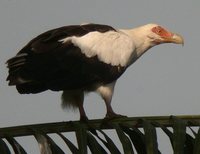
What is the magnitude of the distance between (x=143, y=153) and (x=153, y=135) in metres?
0.22

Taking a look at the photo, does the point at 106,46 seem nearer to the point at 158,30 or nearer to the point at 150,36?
the point at 150,36

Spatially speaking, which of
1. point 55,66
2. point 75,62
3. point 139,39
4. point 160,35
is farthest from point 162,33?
point 55,66

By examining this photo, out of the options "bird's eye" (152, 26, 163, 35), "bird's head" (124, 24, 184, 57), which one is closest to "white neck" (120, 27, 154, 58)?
"bird's head" (124, 24, 184, 57)

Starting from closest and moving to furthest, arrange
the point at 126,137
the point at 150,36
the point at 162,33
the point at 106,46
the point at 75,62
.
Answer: the point at 126,137, the point at 75,62, the point at 106,46, the point at 150,36, the point at 162,33

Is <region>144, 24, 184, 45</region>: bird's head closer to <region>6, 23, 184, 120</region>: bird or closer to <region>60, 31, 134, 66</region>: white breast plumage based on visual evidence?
<region>6, 23, 184, 120</region>: bird

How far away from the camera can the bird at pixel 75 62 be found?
567 cm

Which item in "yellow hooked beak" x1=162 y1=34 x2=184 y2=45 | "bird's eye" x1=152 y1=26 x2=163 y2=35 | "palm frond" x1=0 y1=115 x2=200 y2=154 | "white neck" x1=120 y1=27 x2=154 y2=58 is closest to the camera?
"palm frond" x1=0 y1=115 x2=200 y2=154

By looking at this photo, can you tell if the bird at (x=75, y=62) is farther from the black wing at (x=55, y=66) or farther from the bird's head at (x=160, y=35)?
the bird's head at (x=160, y=35)

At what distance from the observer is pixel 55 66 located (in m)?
5.87

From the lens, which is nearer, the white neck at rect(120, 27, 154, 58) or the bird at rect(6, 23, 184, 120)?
the bird at rect(6, 23, 184, 120)

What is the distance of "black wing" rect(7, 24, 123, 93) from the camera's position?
5.61 meters

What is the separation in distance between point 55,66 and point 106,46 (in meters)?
0.90

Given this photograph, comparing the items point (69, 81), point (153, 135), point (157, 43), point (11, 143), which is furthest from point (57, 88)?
point (157, 43)

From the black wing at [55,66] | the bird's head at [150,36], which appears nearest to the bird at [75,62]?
the black wing at [55,66]
